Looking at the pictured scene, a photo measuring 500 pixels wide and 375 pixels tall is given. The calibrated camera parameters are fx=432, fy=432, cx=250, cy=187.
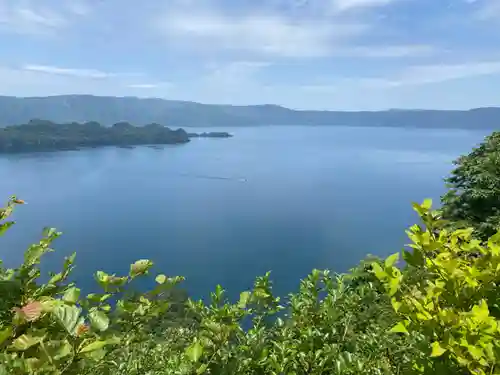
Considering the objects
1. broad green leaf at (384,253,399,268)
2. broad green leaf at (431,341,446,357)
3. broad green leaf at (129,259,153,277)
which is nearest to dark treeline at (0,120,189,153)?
broad green leaf at (129,259,153,277)

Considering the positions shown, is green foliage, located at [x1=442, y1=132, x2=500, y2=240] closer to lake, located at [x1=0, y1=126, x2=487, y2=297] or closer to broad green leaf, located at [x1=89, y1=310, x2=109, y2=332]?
lake, located at [x1=0, y1=126, x2=487, y2=297]

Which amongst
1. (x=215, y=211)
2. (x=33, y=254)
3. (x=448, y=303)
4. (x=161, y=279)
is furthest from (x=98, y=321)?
(x=215, y=211)

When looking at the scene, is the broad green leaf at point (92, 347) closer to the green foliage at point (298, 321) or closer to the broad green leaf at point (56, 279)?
the green foliage at point (298, 321)

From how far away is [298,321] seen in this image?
1837 millimetres

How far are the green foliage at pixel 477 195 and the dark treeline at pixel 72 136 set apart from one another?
14388 cm

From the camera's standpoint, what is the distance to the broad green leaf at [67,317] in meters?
1.10

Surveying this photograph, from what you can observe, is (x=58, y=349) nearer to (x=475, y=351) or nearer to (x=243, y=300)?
(x=243, y=300)

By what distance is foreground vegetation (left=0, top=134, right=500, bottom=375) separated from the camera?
1166mm

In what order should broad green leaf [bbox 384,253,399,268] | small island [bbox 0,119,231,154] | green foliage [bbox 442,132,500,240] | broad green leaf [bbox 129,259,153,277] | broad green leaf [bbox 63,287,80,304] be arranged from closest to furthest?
broad green leaf [bbox 63,287,80,304]
broad green leaf [bbox 384,253,399,268]
broad green leaf [bbox 129,259,153,277]
green foliage [bbox 442,132,500,240]
small island [bbox 0,119,231,154]

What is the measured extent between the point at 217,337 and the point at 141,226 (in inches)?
2670

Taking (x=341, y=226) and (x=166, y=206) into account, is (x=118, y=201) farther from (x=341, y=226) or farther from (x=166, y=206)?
(x=341, y=226)

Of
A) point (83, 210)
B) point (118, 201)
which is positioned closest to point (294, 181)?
point (118, 201)

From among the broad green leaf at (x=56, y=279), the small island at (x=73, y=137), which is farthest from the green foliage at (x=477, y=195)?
the small island at (x=73, y=137)

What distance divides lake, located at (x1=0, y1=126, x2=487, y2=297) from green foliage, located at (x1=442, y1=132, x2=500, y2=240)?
164 inches
